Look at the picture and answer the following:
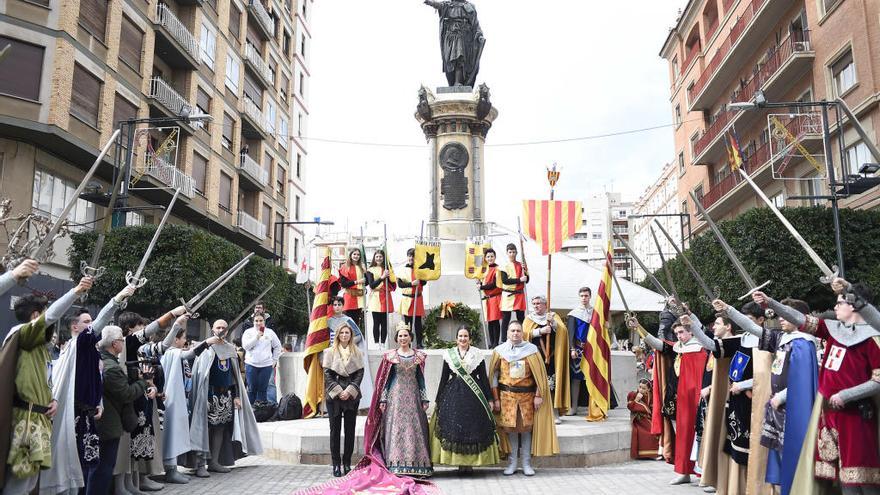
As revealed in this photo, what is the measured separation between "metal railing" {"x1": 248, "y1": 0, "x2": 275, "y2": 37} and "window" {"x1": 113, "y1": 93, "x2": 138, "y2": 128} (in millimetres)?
15090

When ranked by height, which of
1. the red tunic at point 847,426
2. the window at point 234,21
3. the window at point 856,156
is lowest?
the red tunic at point 847,426

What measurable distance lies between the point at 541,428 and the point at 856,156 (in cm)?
1905

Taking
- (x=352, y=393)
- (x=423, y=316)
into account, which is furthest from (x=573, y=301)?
(x=352, y=393)

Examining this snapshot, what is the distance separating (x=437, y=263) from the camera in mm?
13383

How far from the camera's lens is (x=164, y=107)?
28.7 meters

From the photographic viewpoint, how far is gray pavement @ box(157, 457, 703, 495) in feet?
25.1

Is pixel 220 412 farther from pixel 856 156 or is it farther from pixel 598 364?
pixel 856 156

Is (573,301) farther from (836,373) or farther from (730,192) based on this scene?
(730,192)

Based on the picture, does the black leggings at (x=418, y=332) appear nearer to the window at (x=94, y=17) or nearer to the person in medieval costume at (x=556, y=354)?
the person in medieval costume at (x=556, y=354)

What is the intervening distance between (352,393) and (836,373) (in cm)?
512

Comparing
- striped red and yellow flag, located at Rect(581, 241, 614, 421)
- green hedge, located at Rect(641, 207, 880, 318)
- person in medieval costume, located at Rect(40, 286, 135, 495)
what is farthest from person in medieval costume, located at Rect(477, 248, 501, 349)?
green hedge, located at Rect(641, 207, 880, 318)

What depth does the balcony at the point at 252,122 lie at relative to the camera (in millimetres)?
38719

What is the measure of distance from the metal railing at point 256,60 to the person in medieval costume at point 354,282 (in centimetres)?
2944

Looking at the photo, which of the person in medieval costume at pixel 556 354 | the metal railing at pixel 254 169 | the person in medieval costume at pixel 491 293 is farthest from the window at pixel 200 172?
the person in medieval costume at pixel 556 354
